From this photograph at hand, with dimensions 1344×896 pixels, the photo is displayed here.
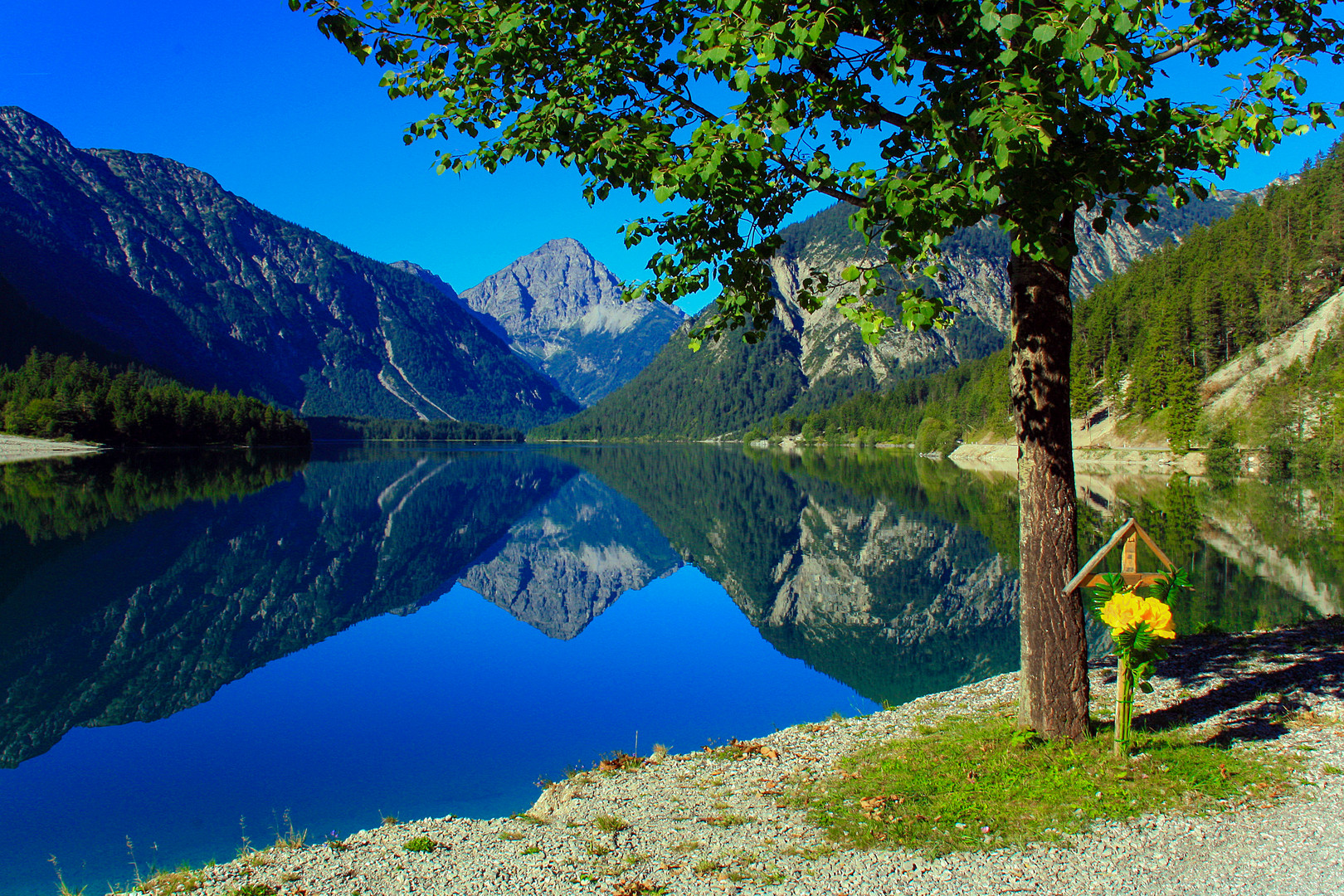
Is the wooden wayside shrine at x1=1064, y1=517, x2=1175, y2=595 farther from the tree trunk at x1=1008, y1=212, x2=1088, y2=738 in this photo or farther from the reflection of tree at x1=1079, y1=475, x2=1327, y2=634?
the reflection of tree at x1=1079, y1=475, x2=1327, y2=634

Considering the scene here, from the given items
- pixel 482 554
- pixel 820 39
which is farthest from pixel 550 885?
pixel 482 554

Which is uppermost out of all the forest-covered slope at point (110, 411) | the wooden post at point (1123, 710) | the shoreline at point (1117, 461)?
the forest-covered slope at point (110, 411)

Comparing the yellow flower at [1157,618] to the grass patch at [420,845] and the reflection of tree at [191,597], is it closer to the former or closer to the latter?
the grass patch at [420,845]

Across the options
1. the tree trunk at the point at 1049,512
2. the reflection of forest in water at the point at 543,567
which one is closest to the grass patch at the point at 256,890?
the tree trunk at the point at 1049,512

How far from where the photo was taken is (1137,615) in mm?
8188

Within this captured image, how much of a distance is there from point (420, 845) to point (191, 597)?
75.4 feet

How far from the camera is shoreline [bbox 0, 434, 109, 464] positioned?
105188mm

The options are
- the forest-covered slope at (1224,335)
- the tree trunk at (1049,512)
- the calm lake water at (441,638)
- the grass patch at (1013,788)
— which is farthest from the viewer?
the forest-covered slope at (1224,335)

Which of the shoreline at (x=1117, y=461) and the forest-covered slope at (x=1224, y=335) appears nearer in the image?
the forest-covered slope at (x=1224, y=335)

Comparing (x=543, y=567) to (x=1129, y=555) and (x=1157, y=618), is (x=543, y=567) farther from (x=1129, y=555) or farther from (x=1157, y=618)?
(x=1157, y=618)

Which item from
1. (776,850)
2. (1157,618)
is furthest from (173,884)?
(1157,618)

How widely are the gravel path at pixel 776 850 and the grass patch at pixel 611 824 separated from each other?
2cm

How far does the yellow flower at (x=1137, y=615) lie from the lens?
8117 millimetres

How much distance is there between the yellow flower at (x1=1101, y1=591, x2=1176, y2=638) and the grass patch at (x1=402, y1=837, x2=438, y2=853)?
7.41 metres
